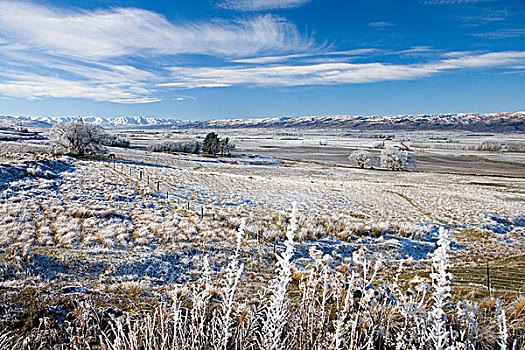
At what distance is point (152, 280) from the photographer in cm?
936

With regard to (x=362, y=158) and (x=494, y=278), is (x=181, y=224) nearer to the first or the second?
(x=494, y=278)

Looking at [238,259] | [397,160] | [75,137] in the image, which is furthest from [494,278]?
[397,160]

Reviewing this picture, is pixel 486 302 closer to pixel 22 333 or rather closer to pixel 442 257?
pixel 442 257

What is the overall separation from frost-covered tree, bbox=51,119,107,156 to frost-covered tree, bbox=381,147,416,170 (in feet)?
232

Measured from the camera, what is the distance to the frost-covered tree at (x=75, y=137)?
48.6 m

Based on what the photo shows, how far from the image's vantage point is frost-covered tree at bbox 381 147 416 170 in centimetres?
8094

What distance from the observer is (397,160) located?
8119 cm

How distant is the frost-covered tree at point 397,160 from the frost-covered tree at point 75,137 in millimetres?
70777

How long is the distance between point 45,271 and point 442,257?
34.4 ft

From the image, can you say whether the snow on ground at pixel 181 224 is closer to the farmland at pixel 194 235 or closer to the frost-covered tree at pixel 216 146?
the farmland at pixel 194 235

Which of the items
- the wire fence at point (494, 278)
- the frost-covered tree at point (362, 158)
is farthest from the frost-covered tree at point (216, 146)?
the wire fence at point (494, 278)

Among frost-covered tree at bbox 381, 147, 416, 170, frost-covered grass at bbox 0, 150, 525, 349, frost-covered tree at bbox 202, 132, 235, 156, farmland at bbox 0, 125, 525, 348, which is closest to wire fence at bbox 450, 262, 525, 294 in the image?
farmland at bbox 0, 125, 525, 348

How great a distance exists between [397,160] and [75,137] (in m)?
74.8

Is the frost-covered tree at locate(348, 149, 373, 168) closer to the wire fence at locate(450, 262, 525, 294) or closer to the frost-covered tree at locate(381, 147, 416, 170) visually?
the frost-covered tree at locate(381, 147, 416, 170)
